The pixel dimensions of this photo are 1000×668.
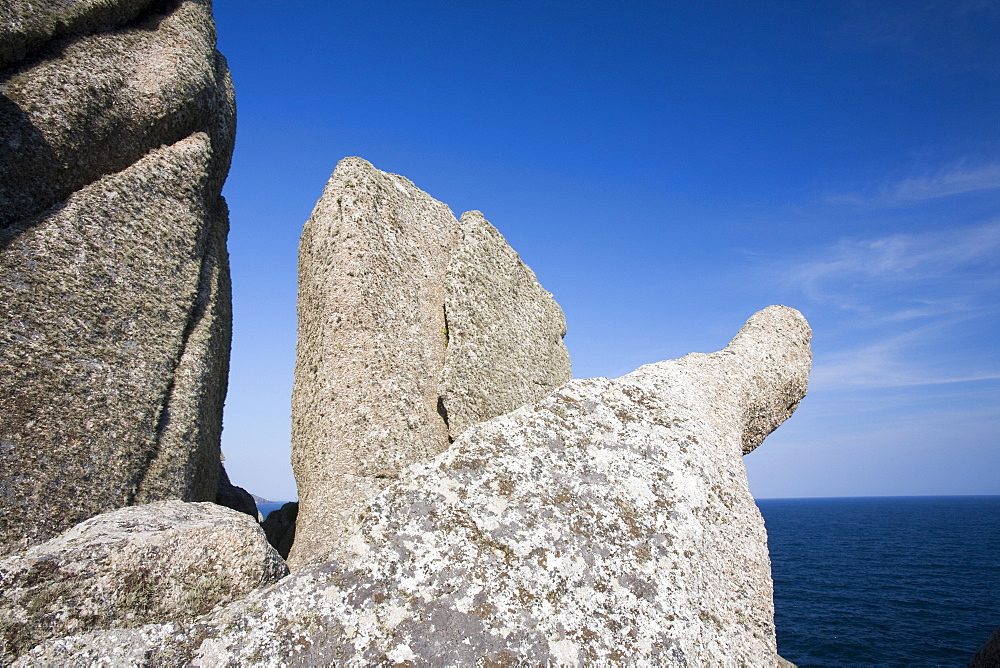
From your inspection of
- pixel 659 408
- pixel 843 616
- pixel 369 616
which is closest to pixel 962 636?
pixel 843 616

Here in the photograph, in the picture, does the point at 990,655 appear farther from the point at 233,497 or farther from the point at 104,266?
the point at 104,266

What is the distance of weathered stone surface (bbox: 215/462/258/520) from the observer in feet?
30.3

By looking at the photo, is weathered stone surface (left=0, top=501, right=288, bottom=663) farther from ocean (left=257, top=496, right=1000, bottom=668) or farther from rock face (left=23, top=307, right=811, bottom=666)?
ocean (left=257, top=496, right=1000, bottom=668)

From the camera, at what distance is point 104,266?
5855 mm

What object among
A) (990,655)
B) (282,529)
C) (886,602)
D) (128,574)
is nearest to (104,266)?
(128,574)

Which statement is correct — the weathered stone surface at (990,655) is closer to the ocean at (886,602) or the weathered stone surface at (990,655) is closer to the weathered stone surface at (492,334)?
the weathered stone surface at (492,334)

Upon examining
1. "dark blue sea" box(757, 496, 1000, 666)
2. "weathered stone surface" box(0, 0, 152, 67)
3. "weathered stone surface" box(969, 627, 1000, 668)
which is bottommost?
"dark blue sea" box(757, 496, 1000, 666)

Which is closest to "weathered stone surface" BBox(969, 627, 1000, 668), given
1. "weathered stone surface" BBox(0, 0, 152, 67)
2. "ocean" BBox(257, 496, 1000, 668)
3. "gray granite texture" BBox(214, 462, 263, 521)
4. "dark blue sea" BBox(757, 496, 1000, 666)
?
"gray granite texture" BBox(214, 462, 263, 521)

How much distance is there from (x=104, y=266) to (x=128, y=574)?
332 cm

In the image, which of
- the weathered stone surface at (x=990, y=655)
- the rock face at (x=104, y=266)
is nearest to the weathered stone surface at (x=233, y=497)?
the rock face at (x=104, y=266)

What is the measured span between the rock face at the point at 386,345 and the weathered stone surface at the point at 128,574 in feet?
7.74

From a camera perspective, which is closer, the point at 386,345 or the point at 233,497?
the point at 386,345

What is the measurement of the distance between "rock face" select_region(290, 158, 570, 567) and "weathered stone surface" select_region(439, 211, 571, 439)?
0.06 feet

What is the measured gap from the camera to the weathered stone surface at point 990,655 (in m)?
9.21
